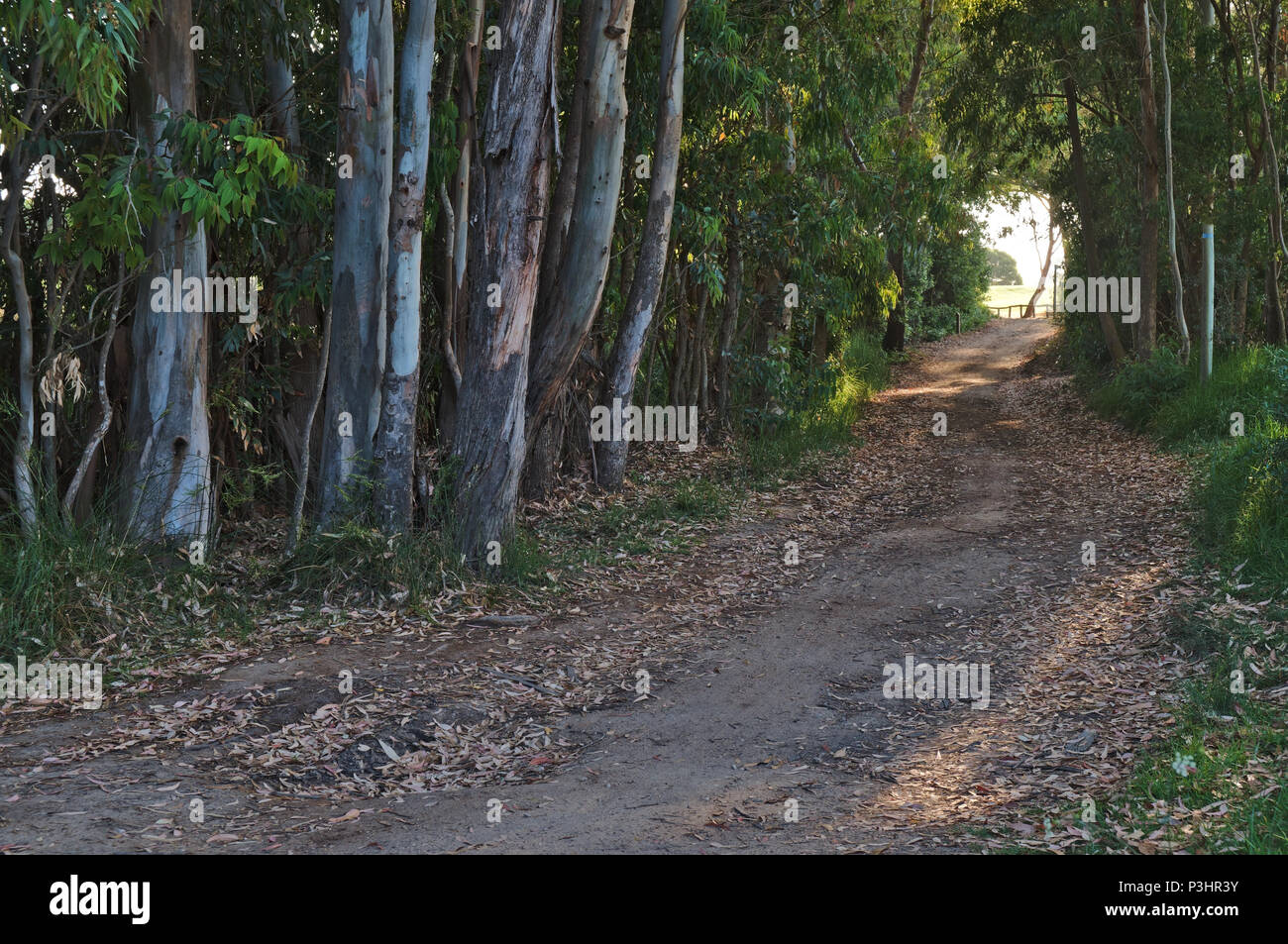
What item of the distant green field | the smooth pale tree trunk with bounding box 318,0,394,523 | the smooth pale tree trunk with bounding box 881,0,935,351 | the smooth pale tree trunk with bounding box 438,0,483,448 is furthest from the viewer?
the distant green field

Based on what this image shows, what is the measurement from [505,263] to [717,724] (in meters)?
4.25

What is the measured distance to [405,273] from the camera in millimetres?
8359

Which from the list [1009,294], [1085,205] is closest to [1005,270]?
[1009,294]

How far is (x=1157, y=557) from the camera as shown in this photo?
899cm

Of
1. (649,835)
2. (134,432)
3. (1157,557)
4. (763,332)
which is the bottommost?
(649,835)

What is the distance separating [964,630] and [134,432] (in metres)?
6.17

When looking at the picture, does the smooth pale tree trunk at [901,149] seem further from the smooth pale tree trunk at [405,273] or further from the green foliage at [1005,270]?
the green foliage at [1005,270]

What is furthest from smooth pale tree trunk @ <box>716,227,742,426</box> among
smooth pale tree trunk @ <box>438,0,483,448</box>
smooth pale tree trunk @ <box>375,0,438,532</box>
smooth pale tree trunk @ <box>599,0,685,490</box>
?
smooth pale tree trunk @ <box>375,0,438,532</box>

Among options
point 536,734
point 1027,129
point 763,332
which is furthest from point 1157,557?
point 1027,129

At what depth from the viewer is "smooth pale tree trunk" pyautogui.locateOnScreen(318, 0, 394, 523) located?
8109 mm

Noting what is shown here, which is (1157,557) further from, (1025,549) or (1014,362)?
(1014,362)

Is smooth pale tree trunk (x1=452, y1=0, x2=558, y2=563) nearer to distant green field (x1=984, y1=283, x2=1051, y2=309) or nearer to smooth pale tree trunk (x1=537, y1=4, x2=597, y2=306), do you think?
smooth pale tree trunk (x1=537, y1=4, x2=597, y2=306)

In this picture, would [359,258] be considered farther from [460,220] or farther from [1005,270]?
[1005,270]

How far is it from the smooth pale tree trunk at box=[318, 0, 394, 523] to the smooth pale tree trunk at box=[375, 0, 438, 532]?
0.28 feet
